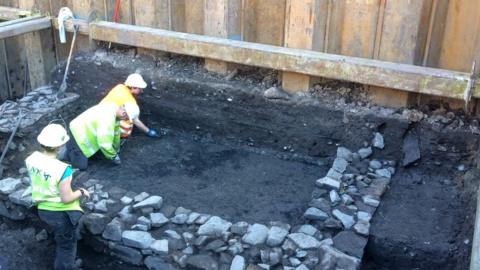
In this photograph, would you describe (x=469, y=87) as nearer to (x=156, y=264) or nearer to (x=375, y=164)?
(x=375, y=164)

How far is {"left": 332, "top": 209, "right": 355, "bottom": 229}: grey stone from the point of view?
16.9 feet

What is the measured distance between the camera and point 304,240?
4.98 metres

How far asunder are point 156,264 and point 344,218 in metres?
1.78

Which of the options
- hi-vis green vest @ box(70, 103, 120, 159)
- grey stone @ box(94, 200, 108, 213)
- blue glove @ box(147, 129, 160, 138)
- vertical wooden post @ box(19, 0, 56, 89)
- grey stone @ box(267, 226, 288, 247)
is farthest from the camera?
vertical wooden post @ box(19, 0, 56, 89)

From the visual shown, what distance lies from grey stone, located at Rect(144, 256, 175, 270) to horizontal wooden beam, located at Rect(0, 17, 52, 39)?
4.06 meters

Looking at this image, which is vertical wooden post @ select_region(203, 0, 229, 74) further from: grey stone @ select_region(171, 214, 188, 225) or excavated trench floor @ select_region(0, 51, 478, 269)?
grey stone @ select_region(171, 214, 188, 225)

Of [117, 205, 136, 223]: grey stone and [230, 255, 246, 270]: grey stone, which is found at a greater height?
[117, 205, 136, 223]: grey stone

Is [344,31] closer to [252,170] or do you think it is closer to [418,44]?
[418,44]

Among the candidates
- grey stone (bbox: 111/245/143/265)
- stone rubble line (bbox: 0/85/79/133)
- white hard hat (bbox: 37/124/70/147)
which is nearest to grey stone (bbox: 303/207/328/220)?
grey stone (bbox: 111/245/143/265)

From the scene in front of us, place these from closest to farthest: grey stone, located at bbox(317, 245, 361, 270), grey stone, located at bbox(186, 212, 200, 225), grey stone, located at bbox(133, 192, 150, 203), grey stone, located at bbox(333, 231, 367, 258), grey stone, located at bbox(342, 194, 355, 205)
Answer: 1. grey stone, located at bbox(317, 245, 361, 270)
2. grey stone, located at bbox(333, 231, 367, 258)
3. grey stone, located at bbox(186, 212, 200, 225)
4. grey stone, located at bbox(342, 194, 355, 205)
5. grey stone, located at bbox(133, 192, 150, 203)

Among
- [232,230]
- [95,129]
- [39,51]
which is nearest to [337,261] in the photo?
[232,230]

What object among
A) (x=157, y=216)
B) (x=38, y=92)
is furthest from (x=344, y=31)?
(x=38, y=92)

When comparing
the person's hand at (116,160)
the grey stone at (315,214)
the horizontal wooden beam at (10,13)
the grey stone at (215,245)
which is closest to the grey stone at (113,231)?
the grey stone at (215,245)

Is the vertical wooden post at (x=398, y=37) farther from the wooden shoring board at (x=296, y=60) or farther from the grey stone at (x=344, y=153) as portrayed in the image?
the grey stone at (x=344, y=153)
